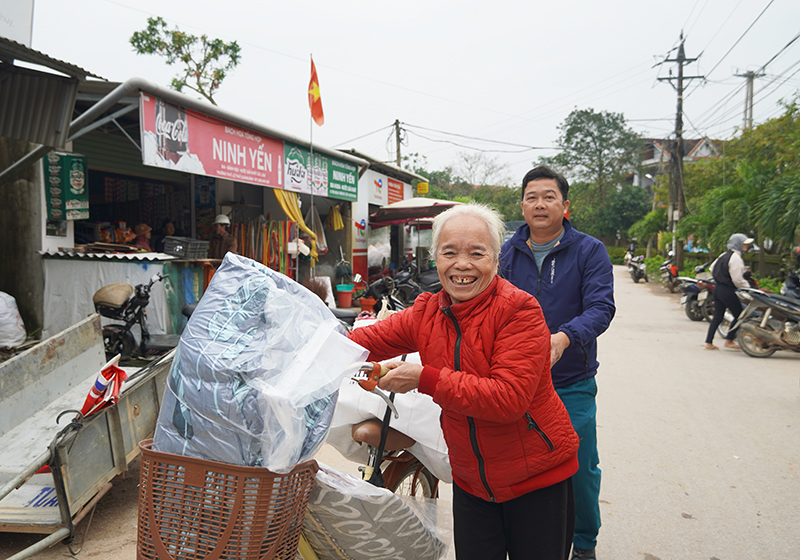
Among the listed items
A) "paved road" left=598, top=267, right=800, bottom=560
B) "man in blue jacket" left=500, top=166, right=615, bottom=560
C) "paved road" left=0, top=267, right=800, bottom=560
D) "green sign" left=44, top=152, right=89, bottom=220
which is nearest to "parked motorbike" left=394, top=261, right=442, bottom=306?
"paved road" left=598, top=267, right=800, bottom=560

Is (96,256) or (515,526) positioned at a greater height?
(96,256)

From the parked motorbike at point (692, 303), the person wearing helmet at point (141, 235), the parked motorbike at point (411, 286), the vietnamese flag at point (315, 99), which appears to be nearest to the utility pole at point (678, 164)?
the parked motorbike at point (692, 303)

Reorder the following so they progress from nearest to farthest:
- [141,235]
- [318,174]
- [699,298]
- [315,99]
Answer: [315,99] < [141,235] < [699,298] < [318,174]

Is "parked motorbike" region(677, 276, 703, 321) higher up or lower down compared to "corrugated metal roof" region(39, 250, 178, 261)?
lower down

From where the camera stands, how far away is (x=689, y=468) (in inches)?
153

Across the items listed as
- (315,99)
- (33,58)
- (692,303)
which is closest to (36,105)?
(33,58)

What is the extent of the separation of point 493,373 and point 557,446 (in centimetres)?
37

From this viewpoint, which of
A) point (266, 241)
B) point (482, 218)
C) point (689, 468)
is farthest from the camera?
point (266, 241)

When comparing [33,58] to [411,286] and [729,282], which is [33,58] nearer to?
[411,286]

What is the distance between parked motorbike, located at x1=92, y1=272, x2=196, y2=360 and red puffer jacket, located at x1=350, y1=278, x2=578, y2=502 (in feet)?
17.4

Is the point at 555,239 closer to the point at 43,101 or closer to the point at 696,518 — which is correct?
the point at 696,518

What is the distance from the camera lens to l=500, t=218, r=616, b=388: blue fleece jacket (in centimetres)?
235

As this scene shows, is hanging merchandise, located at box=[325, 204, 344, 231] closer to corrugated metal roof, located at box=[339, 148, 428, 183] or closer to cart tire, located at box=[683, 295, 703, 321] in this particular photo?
corrugated metal roof, located at box=[339, 148, 428, 183]

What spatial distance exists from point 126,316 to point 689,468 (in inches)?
233
